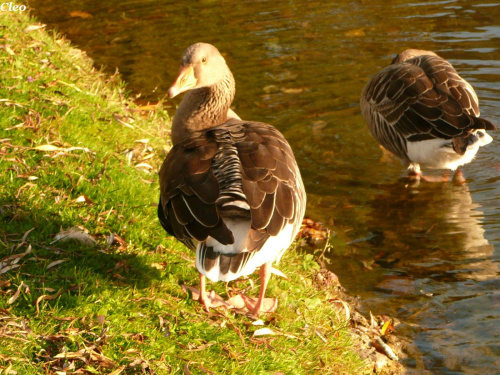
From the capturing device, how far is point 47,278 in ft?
14.3

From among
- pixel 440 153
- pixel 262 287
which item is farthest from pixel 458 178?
pixel 262 287

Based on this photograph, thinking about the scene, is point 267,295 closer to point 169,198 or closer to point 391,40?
point 169,198

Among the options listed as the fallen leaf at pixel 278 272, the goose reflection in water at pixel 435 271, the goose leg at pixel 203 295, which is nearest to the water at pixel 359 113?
the goose reflection in water at pixel 435 271

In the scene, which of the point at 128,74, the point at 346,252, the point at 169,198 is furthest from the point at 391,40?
the point at 169,198

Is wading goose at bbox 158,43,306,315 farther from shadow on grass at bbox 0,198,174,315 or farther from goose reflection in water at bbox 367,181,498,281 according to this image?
goose reflection in water at bbox 367,181,498,281

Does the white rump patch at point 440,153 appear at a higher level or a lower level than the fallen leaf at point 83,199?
lower

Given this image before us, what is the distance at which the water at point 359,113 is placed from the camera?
18.4ft

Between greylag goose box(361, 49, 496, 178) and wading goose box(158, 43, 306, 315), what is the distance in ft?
Result: 10.4

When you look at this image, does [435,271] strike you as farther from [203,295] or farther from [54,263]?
[54,263]

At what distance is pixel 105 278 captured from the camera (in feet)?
14.8

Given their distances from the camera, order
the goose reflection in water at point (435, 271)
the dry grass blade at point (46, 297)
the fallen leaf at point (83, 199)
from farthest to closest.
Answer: the fallen leaf at point (83, 199) → the goose reflection in water at point (435, 271) → the dry grass blade at point (46, 297)

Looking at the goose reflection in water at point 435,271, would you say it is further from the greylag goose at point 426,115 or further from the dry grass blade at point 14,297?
the dry grass blade at point 14,297

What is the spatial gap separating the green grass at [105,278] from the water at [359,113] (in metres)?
0.88

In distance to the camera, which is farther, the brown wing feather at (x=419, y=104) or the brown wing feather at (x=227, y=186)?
the brown wing feather at (x=419, y=104)
